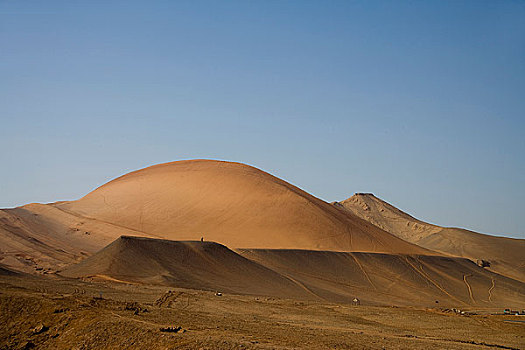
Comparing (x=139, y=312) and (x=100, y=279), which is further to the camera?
(x=100, y=279)

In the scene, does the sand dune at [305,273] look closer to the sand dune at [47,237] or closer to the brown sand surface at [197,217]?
the brown sand surface at [197,217]

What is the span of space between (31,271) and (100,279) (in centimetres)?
869

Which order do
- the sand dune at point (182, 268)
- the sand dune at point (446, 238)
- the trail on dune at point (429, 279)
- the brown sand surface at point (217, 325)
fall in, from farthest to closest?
the sand dune at point (446, 238) → the trail on dune at point (429, 279) → the sand dune at point (182, 268) → the brown sand surface at point (217, 325)

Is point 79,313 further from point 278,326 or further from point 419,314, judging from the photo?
point 419,314

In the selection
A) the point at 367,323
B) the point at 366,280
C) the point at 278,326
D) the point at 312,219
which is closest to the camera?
the point at 278,326

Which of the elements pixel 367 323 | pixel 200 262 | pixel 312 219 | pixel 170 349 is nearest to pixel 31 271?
pixel 200 262

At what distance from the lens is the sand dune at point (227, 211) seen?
64.4m

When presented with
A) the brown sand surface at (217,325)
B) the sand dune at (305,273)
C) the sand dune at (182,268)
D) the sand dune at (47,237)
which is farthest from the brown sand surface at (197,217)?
the brown sand surface at (217,325)

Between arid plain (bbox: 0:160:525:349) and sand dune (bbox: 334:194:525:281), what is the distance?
761mm

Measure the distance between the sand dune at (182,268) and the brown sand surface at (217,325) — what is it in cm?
765

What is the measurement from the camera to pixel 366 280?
5650cm

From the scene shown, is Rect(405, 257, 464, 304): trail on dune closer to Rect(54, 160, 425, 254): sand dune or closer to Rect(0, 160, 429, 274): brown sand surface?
Rect(54, 160, 425, 254): sand dune

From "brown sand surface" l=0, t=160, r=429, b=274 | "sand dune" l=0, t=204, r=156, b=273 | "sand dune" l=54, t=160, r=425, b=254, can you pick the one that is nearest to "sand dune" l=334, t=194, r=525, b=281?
"brown sand surface" l=0, t=160, r=429, b=274

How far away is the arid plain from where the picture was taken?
62.2 feet
